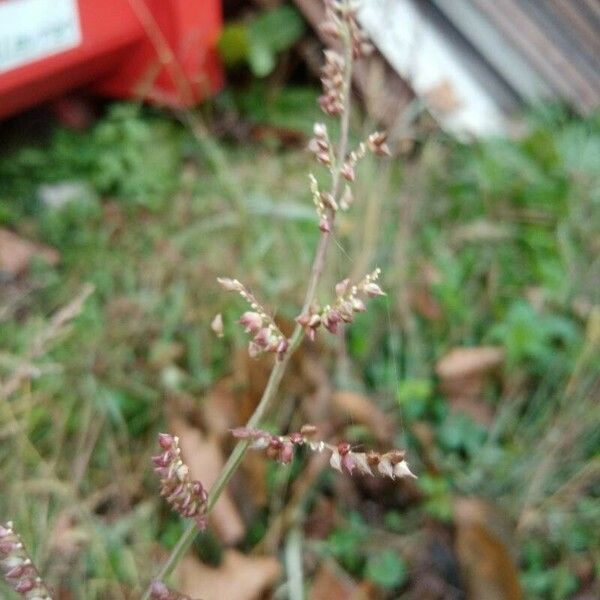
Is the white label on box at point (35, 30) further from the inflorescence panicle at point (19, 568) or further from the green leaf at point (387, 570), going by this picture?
the inflorescence panicle at point (19, 568)

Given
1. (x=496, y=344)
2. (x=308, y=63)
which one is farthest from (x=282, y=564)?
(x=308, y=63)

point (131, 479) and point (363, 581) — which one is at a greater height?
point (131, 479)

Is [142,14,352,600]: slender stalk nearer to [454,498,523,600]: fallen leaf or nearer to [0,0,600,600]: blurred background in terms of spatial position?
[0,0,600,600]: blurred background

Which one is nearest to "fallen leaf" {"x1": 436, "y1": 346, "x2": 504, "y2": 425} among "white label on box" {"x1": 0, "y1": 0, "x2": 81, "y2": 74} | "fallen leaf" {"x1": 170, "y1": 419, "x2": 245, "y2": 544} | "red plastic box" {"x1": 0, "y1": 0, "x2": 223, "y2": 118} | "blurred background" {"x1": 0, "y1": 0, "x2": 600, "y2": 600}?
"blurred background" {"x1": 0, "y1": 0, "x2": 600, "y2": 600}

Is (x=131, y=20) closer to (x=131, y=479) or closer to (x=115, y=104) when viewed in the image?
(x=115, y=104)

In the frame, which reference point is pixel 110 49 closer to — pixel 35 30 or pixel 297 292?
pixel 35 30
